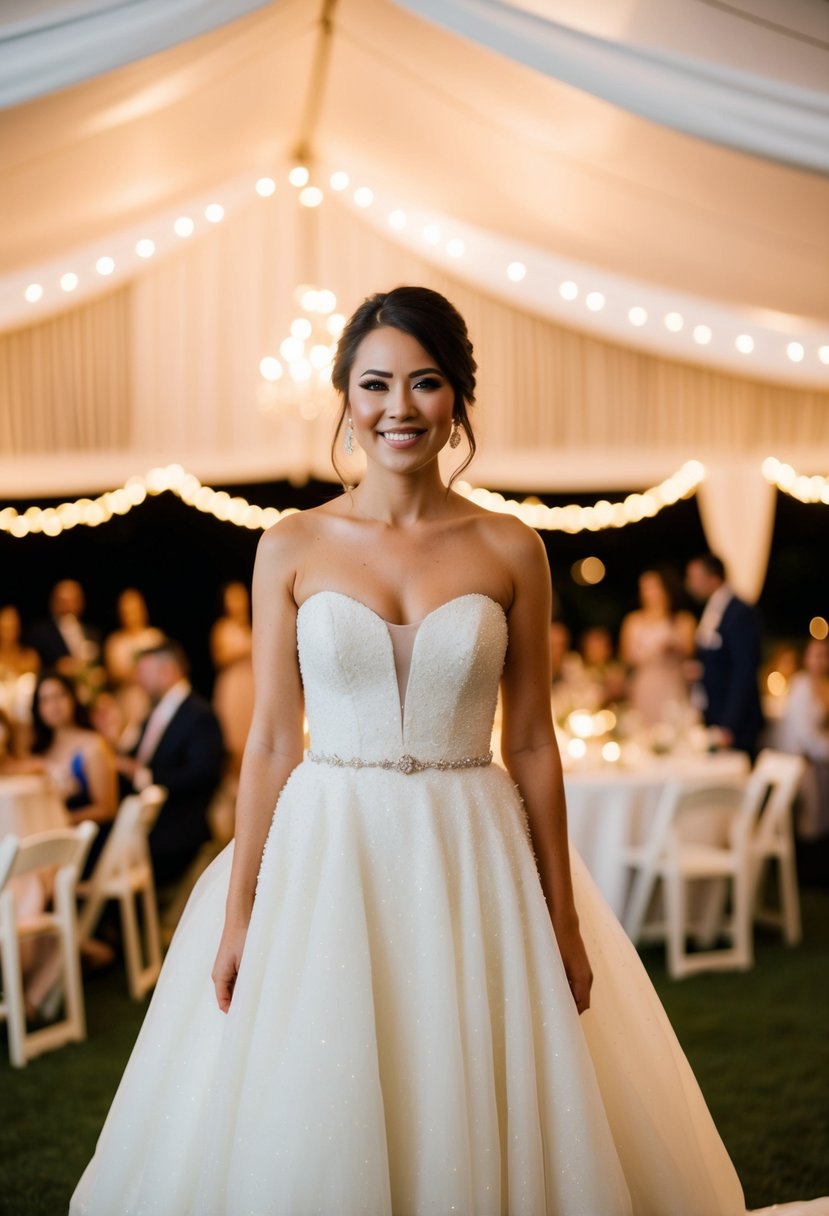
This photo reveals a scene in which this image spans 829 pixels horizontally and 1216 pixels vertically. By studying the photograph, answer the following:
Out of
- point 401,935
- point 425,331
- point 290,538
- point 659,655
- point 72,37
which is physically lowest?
point 401,935

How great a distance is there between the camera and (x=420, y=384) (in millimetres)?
1998

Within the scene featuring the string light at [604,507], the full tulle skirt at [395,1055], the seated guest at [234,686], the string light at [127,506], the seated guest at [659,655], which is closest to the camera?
the full tulle skirt at [395,1055]

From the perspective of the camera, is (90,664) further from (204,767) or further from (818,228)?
(818,228)

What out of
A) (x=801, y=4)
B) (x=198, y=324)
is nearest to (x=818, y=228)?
(x=801, y=4)

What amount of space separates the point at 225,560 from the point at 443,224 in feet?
21.7

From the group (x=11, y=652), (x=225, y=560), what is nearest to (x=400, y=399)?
(x=11, y=652)

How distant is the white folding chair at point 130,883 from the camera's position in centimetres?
515

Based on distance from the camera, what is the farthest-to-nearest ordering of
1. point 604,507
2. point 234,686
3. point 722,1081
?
point 604,507, point 234,686, point 722,1081

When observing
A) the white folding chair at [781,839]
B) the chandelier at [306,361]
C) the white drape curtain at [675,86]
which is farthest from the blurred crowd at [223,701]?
the white drape curtain at [675,86]

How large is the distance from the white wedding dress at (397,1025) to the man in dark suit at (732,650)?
180 inches

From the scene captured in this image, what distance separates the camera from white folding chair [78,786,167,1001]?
5152mm

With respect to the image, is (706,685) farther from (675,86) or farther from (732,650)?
(675,86)

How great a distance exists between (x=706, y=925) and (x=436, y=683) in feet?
14.2

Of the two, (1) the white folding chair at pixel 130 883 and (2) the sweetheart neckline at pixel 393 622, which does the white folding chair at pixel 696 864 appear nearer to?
(1) the white folding chair at pixel 130 883
